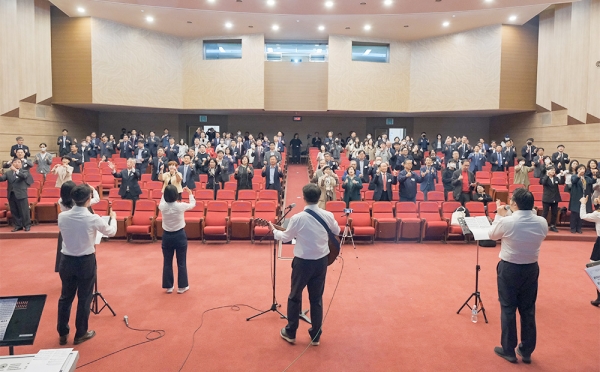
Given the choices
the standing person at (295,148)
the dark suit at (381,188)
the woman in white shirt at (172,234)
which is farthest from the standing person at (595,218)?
the standing person at (295,148)

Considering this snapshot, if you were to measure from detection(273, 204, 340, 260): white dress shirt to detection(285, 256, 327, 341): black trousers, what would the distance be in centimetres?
8

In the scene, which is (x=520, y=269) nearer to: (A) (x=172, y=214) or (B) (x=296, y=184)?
(A) (x=172, y=214)

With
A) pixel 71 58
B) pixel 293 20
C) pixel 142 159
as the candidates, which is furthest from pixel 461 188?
pixel 71 58

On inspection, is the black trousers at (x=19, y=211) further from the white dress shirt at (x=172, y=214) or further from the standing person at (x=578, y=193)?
the standing person at (x=578, y=193)

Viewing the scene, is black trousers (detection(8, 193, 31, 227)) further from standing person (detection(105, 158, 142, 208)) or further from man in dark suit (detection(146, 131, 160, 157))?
man in dark suit (detection(146, 131, 160, 157))

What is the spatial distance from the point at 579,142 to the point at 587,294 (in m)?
9.73

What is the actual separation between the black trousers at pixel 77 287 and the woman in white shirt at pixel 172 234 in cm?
126

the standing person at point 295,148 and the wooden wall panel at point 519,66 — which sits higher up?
the wooden wall panel at point 519,66

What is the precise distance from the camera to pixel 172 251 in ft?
17.2

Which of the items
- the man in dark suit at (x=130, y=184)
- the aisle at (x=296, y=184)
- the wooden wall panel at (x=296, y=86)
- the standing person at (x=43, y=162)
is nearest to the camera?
the man in dark suit at (x=130, y=184)

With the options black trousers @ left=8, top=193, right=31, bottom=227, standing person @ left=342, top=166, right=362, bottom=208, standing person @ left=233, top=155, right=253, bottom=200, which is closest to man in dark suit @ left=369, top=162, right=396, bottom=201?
standing person @ left=342, top=166, right=362, bottom=208

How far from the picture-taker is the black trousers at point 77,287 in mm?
3770

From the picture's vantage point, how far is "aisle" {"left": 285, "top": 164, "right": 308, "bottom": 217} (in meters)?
11.0

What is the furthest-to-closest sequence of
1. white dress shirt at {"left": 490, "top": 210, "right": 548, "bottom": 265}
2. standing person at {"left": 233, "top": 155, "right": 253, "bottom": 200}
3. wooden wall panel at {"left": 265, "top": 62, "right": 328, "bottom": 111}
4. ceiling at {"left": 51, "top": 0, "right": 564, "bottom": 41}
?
wooden wall panel at {"left": 265, "top": 62, "right": 328, "bottom": 111}, ceiling at {"left": 51, "top": 0, "right": 564, "bottom": 41}, standing person at {"left": 233, "top": 155, "right": 253, "bottom": 200}, white dress shirt at {"left": 490, "top": 210, "right": 548, "bottom": 265}
